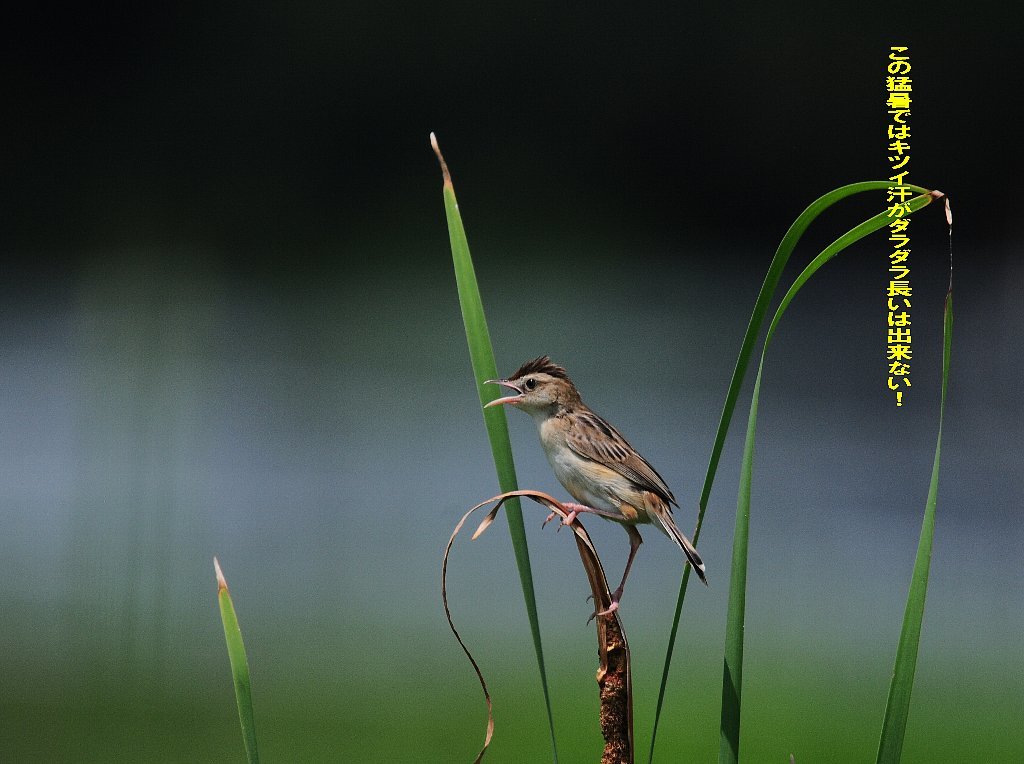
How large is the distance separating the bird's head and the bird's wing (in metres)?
0.02

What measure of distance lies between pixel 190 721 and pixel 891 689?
169 cm

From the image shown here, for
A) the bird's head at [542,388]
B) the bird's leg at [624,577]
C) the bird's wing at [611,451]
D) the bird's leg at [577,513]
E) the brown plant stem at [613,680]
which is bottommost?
the brown plant stem at [613,680]

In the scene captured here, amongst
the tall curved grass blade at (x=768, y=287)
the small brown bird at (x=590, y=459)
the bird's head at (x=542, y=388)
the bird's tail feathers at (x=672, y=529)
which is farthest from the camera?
the bird's head at (x=542, y=388)

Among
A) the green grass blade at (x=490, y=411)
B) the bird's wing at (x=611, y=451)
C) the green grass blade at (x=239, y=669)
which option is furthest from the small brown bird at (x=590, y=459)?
the green grass blade at (x=239, y=669)

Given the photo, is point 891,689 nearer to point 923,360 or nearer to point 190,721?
point 190,721

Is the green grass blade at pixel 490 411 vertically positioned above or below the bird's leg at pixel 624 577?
above

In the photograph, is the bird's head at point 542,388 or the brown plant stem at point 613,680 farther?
the bird's head at point 542,388

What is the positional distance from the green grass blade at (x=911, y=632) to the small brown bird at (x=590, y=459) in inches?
5.8

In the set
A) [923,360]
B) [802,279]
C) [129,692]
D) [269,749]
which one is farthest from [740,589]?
[923,360]

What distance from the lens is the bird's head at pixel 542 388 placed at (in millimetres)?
828

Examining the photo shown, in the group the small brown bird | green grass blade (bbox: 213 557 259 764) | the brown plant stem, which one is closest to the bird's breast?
the small brown bird

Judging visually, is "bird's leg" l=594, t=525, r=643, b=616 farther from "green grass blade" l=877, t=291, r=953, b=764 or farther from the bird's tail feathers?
"green grass blade" l=877, t=291, r=953, b=764

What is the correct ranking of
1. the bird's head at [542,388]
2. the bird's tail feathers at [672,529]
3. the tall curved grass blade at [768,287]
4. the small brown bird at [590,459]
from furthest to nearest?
the bird's head at [542,388] < the small brown bird at [590,459] < the bird's tail feathers at [672,529] < the tall curved grass blade at [768,287]

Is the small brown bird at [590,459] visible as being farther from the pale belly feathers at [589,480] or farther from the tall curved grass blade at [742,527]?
the tall curved grass blade at [742,527]
